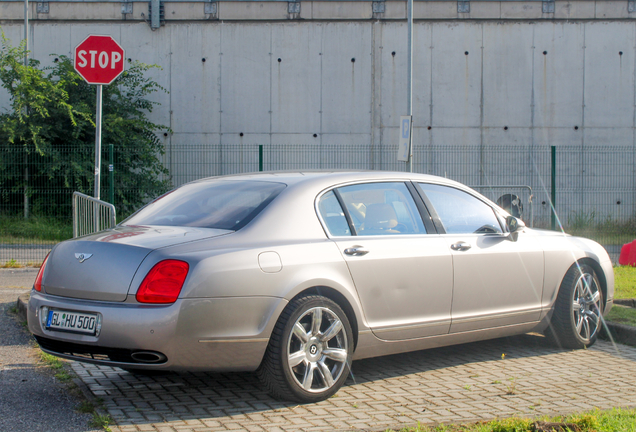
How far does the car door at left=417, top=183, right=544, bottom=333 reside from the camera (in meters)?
5.26

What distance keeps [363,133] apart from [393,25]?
3638 mm

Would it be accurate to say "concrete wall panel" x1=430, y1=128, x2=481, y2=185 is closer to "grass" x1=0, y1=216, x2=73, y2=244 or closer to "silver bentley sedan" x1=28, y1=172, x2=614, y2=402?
"grass" x1=0, y1=216, x2=73, y2=244

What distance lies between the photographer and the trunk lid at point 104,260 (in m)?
4.06

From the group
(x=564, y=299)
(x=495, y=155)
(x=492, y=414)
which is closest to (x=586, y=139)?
(x=495, y=155)

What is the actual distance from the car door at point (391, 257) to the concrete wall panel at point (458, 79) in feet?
58.2

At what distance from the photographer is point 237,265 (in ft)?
13.6

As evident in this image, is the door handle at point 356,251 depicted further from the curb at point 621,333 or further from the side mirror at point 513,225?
the curb at point 621,333

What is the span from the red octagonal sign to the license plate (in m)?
5.32

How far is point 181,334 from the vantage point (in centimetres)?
394

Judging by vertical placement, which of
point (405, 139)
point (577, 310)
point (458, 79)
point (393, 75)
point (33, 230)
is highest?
point (393, 75)

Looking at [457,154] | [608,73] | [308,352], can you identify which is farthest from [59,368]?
[608,73]

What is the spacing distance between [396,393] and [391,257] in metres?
0.93

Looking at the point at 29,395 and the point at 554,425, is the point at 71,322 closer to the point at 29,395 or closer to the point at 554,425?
the point at 29,395

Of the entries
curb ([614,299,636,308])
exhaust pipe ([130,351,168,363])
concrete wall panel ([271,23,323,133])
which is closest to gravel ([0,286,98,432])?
exhaust pipe ([130,351,168,363])
